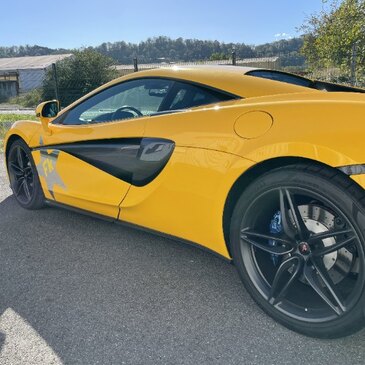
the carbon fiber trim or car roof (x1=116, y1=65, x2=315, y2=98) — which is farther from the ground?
car roof (x1=116, y1=65, x2=315, y2=98)

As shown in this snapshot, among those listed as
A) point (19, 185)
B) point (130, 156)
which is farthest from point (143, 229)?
point (19, 185)

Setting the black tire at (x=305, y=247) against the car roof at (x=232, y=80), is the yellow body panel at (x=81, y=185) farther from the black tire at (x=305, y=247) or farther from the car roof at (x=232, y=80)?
the black tire at (x=305, y=247)

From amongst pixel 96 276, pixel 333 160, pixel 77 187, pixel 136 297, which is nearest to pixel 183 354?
pixel 136 297

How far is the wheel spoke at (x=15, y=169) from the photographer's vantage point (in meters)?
3.91

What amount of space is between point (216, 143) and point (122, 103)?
1136mm

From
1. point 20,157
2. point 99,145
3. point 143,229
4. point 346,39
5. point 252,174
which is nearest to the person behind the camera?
point 252,174

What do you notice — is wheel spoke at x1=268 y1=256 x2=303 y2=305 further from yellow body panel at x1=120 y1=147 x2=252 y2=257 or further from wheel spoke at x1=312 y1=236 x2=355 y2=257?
yellow body panel at x1=120 y1=147 x2=252 y2=257

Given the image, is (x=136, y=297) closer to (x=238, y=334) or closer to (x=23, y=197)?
(x=238, y=334)

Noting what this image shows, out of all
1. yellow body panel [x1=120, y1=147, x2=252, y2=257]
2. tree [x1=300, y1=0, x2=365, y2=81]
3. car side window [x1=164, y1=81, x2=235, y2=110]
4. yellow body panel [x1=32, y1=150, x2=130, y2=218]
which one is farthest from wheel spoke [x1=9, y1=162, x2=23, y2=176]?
tree [x1=300, y1=0, x2=365, y2=81]

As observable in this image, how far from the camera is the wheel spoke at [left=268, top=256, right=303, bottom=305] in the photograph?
2.01m

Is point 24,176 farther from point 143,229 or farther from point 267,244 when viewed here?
point 267,244

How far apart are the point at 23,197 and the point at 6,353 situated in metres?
2.25

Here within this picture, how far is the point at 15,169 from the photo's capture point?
3.97m

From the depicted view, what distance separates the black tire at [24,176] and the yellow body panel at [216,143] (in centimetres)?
83
